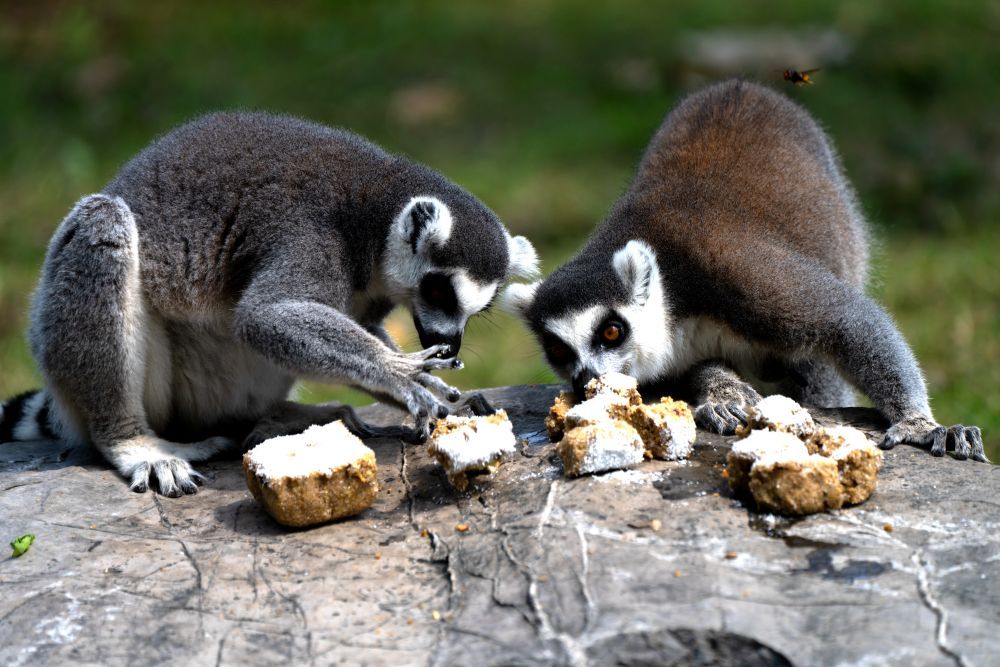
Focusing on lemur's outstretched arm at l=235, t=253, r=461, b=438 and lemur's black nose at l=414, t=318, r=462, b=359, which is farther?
lemur's black nose at l=414, t=318, r=462, b=359

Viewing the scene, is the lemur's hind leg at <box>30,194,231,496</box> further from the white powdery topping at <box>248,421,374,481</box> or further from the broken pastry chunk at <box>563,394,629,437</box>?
the broken pastry chunk at <box>563,394,629,437</box>

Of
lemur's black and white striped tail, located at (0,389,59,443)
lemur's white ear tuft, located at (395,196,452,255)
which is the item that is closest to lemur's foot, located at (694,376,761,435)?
lemur's white ear tuft, located at (395,196,452,255)

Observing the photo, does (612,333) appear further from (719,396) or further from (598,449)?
(598,449)

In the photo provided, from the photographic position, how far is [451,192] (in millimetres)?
5797

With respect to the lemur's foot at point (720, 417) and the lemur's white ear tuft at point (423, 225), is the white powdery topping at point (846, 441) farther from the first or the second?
the lemur's white ear tuft at point (423, 225)

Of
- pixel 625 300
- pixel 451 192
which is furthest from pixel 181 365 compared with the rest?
pixel 625 300

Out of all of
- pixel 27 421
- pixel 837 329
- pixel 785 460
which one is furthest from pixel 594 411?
pixel 27 421

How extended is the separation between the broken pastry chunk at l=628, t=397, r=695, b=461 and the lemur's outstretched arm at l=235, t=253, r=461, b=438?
0.81 meters

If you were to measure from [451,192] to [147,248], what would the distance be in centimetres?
151

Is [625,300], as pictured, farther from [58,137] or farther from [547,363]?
[58,137]

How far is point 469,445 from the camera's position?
4.38 meters

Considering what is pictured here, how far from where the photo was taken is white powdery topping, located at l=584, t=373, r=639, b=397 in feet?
16.0

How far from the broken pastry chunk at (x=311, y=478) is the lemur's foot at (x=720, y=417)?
1.65 m

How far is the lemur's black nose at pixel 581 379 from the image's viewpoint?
18.1 feet
